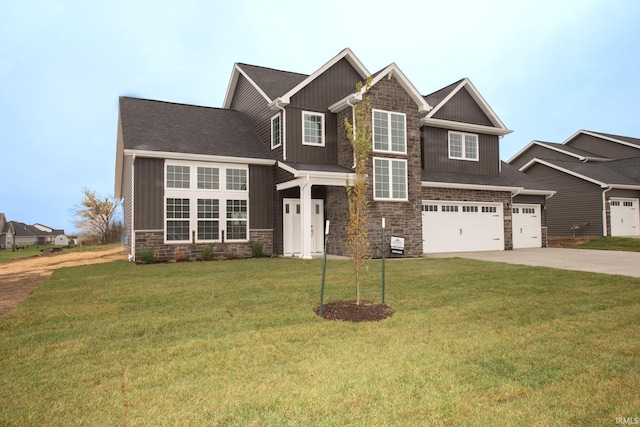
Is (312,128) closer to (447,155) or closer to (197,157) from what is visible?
(197,157)

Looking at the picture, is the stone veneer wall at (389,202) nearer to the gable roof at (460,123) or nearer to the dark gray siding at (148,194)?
the gable roof at (460,123)

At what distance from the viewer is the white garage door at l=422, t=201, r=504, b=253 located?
16766 mm

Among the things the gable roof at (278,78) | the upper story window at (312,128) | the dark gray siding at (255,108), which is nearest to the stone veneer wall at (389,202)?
the upper story window at (312,128)

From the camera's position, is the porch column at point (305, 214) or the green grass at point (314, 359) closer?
the green grass at point (314, 359)

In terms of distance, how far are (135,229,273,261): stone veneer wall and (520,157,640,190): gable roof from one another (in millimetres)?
18730

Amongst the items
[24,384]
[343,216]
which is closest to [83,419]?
[24,384]

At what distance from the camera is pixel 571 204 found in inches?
909

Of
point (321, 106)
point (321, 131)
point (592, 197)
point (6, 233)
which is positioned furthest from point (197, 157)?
point (6, 233)

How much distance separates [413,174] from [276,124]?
5.72 meters

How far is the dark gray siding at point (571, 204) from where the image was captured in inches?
860

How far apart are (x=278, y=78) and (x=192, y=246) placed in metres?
8.73

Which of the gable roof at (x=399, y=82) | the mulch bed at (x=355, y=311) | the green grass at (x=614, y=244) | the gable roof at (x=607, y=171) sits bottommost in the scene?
the mulch bed at (x=355, y=311)

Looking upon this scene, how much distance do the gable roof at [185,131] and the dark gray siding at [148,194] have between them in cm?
51

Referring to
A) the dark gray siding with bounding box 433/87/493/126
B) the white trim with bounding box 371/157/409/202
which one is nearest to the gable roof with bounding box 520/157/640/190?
the dark gray siding with bounding box 433/87/493/126
